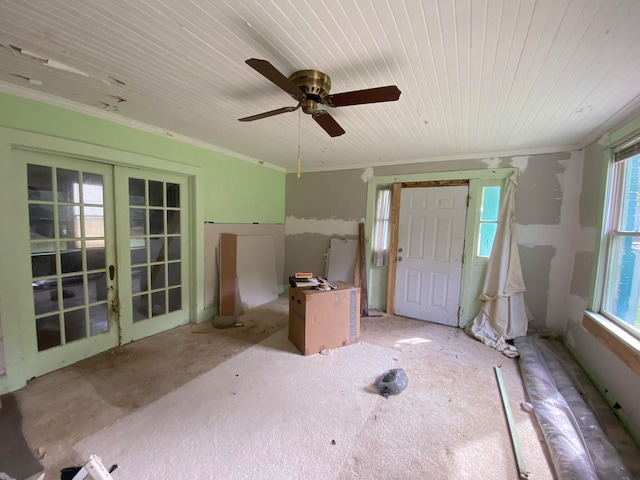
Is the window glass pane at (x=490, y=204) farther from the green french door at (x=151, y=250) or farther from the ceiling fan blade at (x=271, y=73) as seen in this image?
the green french door at (x=151, y=250)

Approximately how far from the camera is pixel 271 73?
4.38 ft

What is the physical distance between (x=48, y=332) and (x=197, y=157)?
2.30 metres

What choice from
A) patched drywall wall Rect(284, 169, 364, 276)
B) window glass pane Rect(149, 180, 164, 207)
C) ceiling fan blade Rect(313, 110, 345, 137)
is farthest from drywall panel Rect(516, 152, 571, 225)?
window glass pane Rect(149, 180, 164, 207)

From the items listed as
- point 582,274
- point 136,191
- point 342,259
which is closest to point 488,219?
point 582,274

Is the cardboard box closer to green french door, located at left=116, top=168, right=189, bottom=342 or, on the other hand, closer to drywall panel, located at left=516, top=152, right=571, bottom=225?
green french door, located at left=116, top=168, right=189, bottom=342

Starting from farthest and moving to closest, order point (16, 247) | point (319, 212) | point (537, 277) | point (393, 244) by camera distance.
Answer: point (319, 212), point (393, 244), point (537, 277), point (16, 247)

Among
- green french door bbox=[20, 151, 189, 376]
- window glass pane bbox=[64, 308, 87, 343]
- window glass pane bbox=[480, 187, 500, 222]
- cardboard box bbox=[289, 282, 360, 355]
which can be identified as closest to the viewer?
green french door bbox=[20, 151, 189, 376]

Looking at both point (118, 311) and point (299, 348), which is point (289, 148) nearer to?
point (299, 348)

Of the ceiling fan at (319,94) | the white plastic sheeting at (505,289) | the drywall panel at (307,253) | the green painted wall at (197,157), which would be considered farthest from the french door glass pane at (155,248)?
the white plastic sheeting at (505,289)

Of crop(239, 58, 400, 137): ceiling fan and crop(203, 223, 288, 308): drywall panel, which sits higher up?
crop(239, 58, 400, 137): ceiling fan

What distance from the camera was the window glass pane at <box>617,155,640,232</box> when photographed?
2.10 m

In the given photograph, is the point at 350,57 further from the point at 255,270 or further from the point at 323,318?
the point at 255,270

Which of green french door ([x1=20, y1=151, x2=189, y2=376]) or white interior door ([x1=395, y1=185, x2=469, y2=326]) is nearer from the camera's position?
green french door ([x1=20, y1=151, x2=189, y2=376])

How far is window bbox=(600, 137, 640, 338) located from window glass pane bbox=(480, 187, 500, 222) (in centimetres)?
109
